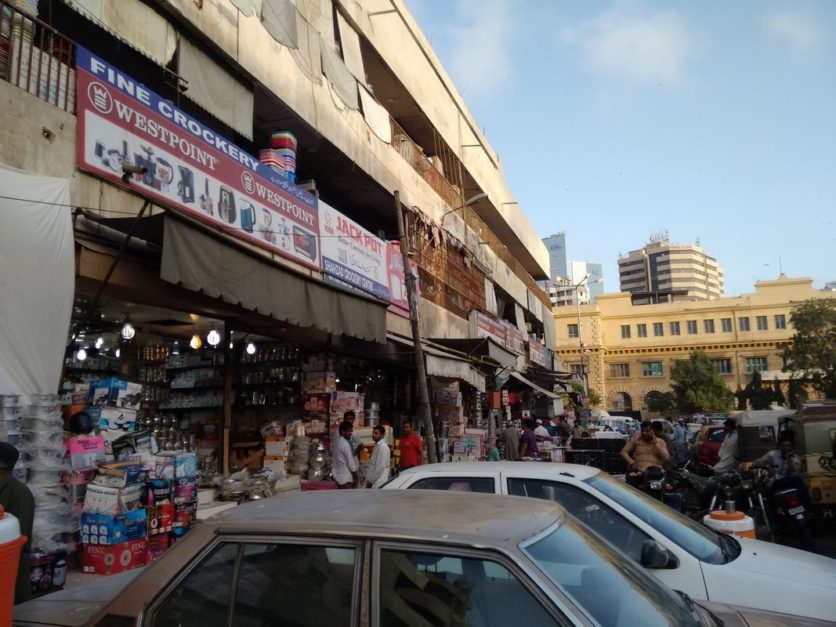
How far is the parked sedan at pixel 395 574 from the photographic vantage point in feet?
6.84

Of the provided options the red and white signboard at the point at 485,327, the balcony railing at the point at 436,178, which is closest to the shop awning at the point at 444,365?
the red and white signboard at the point at 485,327

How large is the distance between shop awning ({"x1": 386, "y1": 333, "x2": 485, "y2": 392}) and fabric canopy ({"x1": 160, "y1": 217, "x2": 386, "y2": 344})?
2.50 meters

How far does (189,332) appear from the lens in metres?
10.8

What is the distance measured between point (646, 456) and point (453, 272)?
1125cm

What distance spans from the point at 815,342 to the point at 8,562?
168 feet

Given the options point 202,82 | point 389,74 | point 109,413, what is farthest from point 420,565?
point 389,74

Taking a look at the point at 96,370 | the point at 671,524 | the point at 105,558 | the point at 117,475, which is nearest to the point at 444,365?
the point at 96,370

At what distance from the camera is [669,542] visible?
3865mm

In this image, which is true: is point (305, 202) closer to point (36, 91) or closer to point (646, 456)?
point (36, 91)

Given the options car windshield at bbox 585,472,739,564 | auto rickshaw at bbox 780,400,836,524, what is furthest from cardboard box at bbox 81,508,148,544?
auto rickshaw at bbox 780,400,836,524

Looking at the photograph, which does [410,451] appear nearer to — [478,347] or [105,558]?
[105,558]

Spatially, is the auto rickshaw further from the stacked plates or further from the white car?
the stacked plates

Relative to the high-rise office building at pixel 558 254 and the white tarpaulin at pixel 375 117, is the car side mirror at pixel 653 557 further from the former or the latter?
the high-rise office building at pixel 558 254

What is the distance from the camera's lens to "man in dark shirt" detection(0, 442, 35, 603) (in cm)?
375
